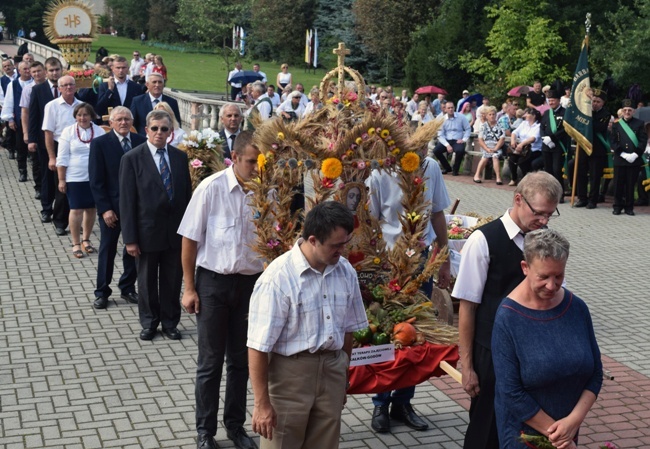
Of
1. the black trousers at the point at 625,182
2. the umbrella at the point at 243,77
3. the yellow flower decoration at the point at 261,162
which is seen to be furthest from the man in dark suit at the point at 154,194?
the umbrella at the point at 243,77

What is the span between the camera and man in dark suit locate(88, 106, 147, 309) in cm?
1062

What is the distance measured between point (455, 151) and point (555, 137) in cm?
393

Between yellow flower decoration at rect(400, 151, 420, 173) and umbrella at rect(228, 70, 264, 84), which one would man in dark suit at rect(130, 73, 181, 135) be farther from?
umbrella at rect(228, 70, 264, 84)

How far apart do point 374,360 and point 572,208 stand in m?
13.2

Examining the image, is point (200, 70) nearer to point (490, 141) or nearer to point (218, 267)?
point (490, 141)

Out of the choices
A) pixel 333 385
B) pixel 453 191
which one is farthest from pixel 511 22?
pixel 333 385

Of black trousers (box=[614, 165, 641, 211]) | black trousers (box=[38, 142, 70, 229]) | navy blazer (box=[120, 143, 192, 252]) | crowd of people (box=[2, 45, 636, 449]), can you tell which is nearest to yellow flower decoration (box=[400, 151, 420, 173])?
crowd of people (box=[2, 45, 636, 449])

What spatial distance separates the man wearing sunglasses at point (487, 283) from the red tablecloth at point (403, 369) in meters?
0.89

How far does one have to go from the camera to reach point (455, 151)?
23562 mm

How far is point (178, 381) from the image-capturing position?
8.44 meters

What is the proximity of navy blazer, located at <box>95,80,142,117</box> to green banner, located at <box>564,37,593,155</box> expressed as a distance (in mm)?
8536

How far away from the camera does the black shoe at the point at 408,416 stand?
750 cm

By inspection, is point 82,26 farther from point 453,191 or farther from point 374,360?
point 374,360

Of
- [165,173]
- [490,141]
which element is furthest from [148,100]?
[490,141]
